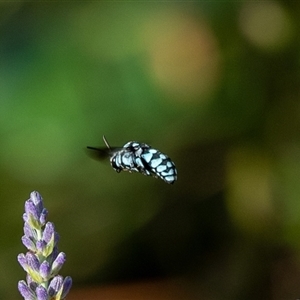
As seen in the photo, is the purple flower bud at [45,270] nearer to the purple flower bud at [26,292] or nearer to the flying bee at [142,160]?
the purple flower bud at [26,292]

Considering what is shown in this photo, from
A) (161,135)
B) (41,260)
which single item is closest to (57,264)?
(41,260)

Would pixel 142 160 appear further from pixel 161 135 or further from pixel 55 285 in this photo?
pixel 161 135

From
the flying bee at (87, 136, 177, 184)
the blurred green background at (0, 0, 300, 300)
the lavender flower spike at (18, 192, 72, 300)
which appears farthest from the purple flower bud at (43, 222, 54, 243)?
the blurred green background at (0, 0, 300, 300)

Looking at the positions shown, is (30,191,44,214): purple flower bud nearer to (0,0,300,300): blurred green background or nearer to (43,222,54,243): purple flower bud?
(43,222,54,243): purple flower bud

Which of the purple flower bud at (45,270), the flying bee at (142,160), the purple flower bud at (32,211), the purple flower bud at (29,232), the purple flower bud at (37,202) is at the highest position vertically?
the flying bee at (142,160)

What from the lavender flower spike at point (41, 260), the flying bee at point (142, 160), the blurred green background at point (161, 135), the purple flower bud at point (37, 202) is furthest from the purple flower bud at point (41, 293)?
the blurred green background at point (161, 135)
